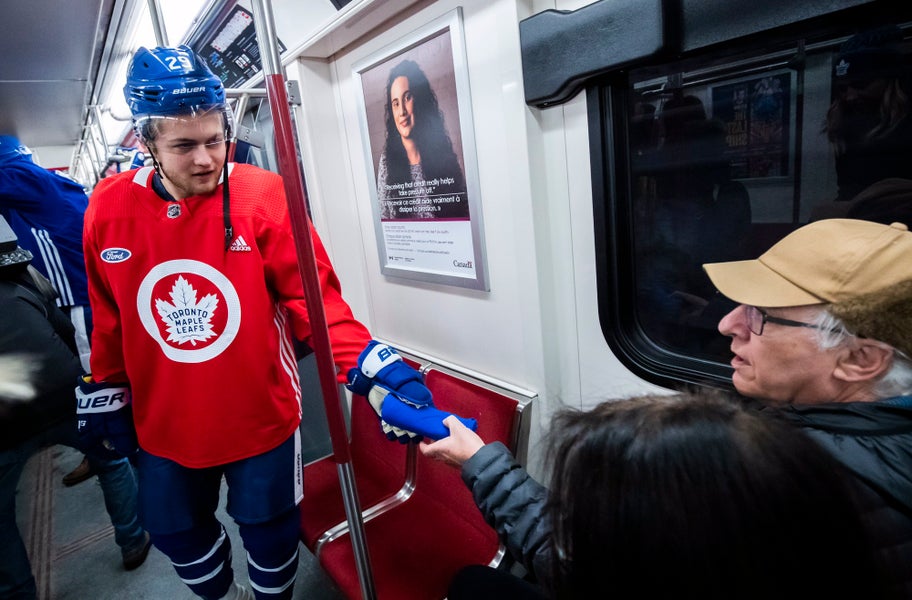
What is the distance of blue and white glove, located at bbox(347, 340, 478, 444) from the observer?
115 cm

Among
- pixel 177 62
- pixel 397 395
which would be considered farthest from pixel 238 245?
pixel 397 395

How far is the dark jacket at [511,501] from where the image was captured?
0.99 meters

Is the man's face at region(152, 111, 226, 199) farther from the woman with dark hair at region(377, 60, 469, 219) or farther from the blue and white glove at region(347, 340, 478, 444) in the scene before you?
the woman with dark hair at region(377, 60, 469, 219)

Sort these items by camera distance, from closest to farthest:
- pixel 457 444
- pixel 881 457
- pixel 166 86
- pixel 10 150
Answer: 1. pixel 881 457
2. pixel 457 444
3. pixel 166 86
4. pixel 10 150

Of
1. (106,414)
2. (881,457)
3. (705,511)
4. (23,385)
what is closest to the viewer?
(705,511)

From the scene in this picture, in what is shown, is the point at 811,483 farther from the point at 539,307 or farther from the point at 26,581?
the point at 26,581

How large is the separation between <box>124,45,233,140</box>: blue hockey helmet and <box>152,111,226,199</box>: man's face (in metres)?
0.03

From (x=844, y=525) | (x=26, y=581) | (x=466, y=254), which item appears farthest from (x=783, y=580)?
(x=26, y=581)

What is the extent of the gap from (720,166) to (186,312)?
1.52 m

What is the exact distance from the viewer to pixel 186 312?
1421 millimetres

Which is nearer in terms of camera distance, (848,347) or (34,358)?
(848,347)

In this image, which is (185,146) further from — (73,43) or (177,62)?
(73,43)

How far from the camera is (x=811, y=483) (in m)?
0.56

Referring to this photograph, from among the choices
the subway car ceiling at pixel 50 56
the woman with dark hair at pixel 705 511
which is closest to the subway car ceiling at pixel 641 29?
the woman with dark hair at pixel 705 511
